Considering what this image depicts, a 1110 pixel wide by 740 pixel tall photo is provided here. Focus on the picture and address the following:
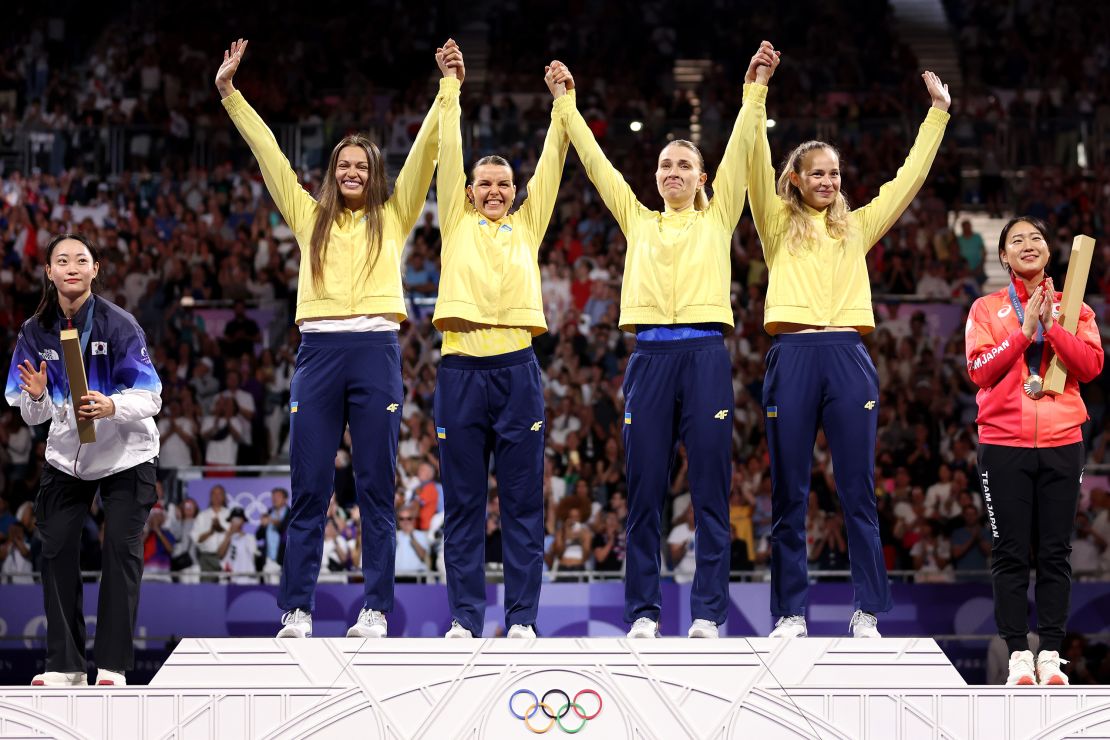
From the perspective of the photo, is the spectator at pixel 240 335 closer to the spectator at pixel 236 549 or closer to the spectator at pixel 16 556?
the spectator at pixel 236 549

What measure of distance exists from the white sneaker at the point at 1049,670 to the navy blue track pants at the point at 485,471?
216 centimetres

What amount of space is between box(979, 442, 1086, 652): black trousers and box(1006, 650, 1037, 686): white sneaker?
6cm

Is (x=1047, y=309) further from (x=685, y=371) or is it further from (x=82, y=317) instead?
(x=82, y=317)

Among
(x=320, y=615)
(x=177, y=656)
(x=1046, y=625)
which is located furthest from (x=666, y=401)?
(x=320, y=615)

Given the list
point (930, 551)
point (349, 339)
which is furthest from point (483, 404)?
point (930, 551)

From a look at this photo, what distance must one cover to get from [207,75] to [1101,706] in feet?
48.5

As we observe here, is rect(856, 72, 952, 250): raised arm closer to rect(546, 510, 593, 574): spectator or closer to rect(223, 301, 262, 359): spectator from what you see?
rect(546, 510, 593, 574): spectator

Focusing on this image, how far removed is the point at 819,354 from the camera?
20.4 feet

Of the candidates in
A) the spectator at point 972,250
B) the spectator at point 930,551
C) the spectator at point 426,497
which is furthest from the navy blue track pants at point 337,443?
the spectator at point 972,250

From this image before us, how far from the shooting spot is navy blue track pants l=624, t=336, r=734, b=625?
6.06m

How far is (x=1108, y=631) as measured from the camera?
1004 centimetres

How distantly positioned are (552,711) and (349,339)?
1896 millimetres

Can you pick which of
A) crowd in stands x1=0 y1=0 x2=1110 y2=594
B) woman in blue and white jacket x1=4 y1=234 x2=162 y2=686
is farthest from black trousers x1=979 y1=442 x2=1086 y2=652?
crowd in stands x1=0 y1=0 x2=1110 y2=594

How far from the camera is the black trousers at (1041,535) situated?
19.4 feet
